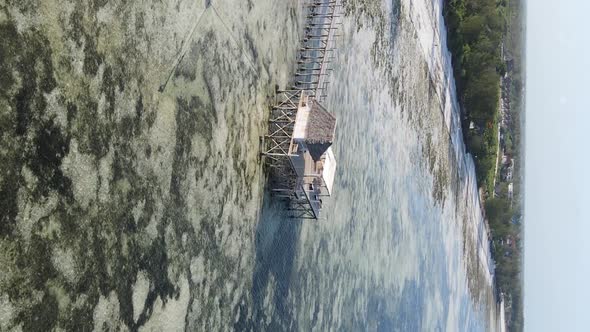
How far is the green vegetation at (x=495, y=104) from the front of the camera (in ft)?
66.5

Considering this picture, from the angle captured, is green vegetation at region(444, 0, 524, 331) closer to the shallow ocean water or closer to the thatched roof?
the shallow ocean water

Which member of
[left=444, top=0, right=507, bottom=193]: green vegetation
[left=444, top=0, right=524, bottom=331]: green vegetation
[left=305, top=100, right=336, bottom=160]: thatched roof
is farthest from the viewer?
[left=444, top=0, right=524, bottom=331]: green vegetation

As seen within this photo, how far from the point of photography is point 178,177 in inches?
228

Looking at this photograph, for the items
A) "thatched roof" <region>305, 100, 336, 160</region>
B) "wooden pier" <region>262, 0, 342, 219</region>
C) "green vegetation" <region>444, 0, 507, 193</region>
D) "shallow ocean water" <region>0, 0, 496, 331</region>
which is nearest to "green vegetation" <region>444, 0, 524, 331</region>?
"green vegetation" <region>444, 0, 507, 193</region>

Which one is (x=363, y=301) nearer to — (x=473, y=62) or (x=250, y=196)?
(x=250, y=196)

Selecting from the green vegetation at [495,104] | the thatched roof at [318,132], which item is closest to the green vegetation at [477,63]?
the green vegetation at [495,104]

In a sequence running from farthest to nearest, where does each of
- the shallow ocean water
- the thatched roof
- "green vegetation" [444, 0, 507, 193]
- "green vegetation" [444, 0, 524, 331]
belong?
"green vegetation" [444, 0, 524, 331] → "green vegetation" [444, 0, 507, 193] → the thatched roof → the shallow ocean water

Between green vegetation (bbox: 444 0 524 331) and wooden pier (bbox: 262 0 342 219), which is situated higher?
green vegetation (bbox: 444 0 524 331)

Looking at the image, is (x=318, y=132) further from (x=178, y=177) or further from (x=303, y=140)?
(x=178, y=177)

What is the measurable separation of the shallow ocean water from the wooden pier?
0.27 m

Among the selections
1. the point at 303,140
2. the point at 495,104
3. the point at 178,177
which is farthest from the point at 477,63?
the point at 178,177

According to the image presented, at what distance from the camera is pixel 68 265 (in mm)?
4281

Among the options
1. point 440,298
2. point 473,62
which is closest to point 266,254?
point 440,298

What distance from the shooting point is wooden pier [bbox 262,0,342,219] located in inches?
301
